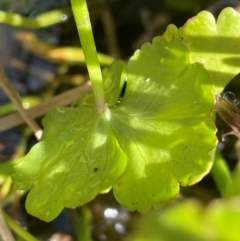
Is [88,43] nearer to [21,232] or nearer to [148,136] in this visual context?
[148,136]

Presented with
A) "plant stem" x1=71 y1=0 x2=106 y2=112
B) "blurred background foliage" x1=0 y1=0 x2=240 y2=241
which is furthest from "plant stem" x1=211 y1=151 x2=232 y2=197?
"plant stem" x1=71 y1=0 x2=106 y2=112

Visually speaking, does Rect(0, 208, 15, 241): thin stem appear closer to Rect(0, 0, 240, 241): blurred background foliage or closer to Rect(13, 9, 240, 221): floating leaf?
Rect(13, 9, 240, 221): floating leaf

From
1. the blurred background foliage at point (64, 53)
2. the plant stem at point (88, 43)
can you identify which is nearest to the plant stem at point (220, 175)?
the blurred background foliage at point (64, 53)

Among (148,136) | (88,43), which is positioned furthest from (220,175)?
(88,43)

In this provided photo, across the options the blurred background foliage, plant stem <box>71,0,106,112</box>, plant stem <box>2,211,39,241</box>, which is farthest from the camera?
the blurred background foliage

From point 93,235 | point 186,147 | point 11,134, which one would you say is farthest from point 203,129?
point 11,134

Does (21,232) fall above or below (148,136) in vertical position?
below

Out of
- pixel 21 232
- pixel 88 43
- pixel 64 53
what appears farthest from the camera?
pixel 64 53

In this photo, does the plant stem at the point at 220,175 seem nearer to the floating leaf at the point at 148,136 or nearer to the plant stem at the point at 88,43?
the floating leaf at the point at 148,136

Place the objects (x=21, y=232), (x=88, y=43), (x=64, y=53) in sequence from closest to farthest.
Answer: (x=88, y=43) → (x=21, y=232) → (x=64, y=53)

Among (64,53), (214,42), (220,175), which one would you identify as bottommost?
(220,175)
